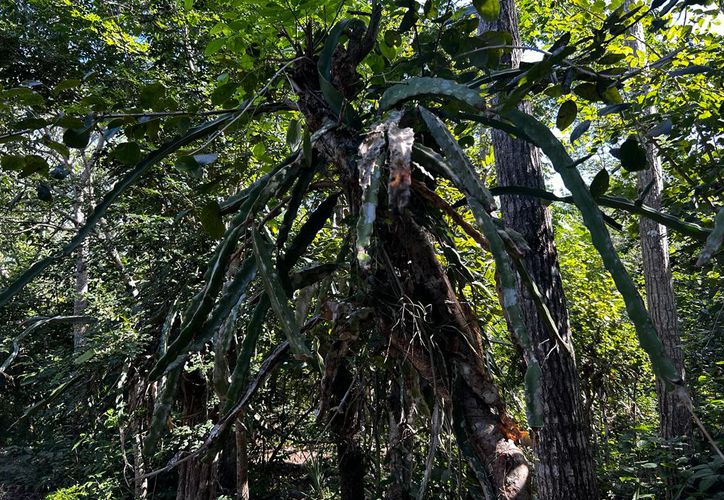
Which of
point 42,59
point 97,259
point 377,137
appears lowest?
point 377,137

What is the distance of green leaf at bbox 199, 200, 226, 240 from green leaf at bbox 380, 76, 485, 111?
331 mm

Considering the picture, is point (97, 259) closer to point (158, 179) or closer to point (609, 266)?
point (158, 179)

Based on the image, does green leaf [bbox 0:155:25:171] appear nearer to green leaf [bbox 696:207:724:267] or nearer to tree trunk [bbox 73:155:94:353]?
green leaf [bbox 696:207:724:267]

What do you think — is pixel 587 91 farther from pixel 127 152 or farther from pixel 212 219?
pixel 127 152

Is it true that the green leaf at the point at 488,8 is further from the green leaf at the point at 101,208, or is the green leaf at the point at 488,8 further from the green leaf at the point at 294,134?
the green leaf at the point at 101,208

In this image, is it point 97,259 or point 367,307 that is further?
point 97,259

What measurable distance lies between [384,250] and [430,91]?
0.26 meters

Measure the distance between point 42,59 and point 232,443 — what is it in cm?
481

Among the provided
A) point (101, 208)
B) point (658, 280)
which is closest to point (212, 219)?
point (101, 208)

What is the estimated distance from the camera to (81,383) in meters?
4.11

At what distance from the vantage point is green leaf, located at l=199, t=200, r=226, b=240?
2.85ft

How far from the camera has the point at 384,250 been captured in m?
0.86

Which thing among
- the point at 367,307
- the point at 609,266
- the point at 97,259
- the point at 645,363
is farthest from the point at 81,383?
the point at 645,363

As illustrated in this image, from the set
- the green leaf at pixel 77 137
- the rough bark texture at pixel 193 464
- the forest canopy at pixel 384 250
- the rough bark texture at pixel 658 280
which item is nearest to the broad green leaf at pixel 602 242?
the forest canopy at pixel 384 250
